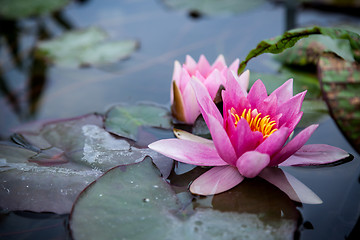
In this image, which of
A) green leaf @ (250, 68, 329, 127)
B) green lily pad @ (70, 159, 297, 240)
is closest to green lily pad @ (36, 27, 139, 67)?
green leaf @ (250, 68, 329, 127)

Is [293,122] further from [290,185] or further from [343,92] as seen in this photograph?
[343,92]

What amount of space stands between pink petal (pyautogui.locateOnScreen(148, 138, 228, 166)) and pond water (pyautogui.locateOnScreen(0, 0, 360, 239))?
1.12ft

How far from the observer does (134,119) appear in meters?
1.50

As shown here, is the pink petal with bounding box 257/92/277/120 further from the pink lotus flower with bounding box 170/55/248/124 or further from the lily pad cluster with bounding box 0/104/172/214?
the lily pad cluster with bounding box 0/104/172/214

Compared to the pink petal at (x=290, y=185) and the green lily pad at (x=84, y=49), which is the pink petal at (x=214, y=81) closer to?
the pink petal at (x=290, y=185)

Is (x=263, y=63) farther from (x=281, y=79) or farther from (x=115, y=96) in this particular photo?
(x=115, y=96)

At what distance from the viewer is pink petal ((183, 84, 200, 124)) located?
4.43 ft

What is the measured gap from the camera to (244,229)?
3.12 ft

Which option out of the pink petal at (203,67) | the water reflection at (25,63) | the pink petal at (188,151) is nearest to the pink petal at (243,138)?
the pink petal at (188,151)

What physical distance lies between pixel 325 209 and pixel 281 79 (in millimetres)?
734

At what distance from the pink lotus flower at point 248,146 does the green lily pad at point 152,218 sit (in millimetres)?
96

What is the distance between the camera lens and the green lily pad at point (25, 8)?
2.76m

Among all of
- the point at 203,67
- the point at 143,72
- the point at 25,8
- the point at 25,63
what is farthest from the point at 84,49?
the point at 203,67

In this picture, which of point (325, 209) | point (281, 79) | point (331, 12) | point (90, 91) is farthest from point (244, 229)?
point (331, 12)
